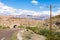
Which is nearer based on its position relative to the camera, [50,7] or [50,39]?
[50,39]

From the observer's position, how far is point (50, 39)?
28938 mm

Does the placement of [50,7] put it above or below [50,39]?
above

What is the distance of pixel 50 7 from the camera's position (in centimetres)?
5122

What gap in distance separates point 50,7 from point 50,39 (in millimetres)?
23082
